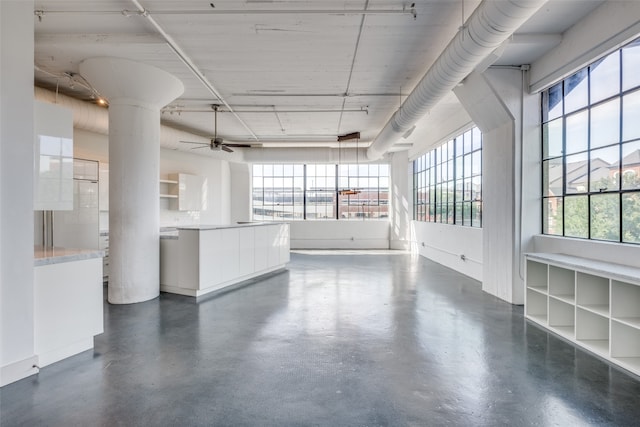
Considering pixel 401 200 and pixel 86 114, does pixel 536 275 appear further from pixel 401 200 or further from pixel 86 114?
pixel 86 114

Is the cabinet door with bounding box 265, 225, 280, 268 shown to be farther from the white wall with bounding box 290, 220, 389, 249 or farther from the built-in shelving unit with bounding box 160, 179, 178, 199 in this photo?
the white wall with bounding box 290, 220, 389, 249

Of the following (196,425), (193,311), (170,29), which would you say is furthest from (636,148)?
(193,311)

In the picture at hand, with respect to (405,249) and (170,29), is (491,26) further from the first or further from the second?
(405,249)

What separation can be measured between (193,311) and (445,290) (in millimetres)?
4092

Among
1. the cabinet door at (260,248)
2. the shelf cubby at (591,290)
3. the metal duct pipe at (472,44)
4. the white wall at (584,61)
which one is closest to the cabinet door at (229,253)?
Answer: the cabinet door at (260,248)

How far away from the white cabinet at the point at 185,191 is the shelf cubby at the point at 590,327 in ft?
26.2

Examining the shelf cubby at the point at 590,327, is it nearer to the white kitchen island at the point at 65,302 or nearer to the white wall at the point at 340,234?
the white kitchen island at the point at 65,302

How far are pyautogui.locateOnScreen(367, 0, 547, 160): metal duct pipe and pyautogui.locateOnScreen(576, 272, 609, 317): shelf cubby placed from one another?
2.51 meters

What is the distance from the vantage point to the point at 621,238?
135 inches

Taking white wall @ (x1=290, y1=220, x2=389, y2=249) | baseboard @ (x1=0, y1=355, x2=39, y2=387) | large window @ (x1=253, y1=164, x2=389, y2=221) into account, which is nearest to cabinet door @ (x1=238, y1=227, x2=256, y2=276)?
baseboard @ (x1=0, y1=355, x2=39, y2=387)

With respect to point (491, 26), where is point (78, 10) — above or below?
above

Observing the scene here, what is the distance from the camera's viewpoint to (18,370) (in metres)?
2.69

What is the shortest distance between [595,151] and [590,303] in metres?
1.71

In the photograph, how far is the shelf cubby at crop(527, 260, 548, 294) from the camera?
169 inches
